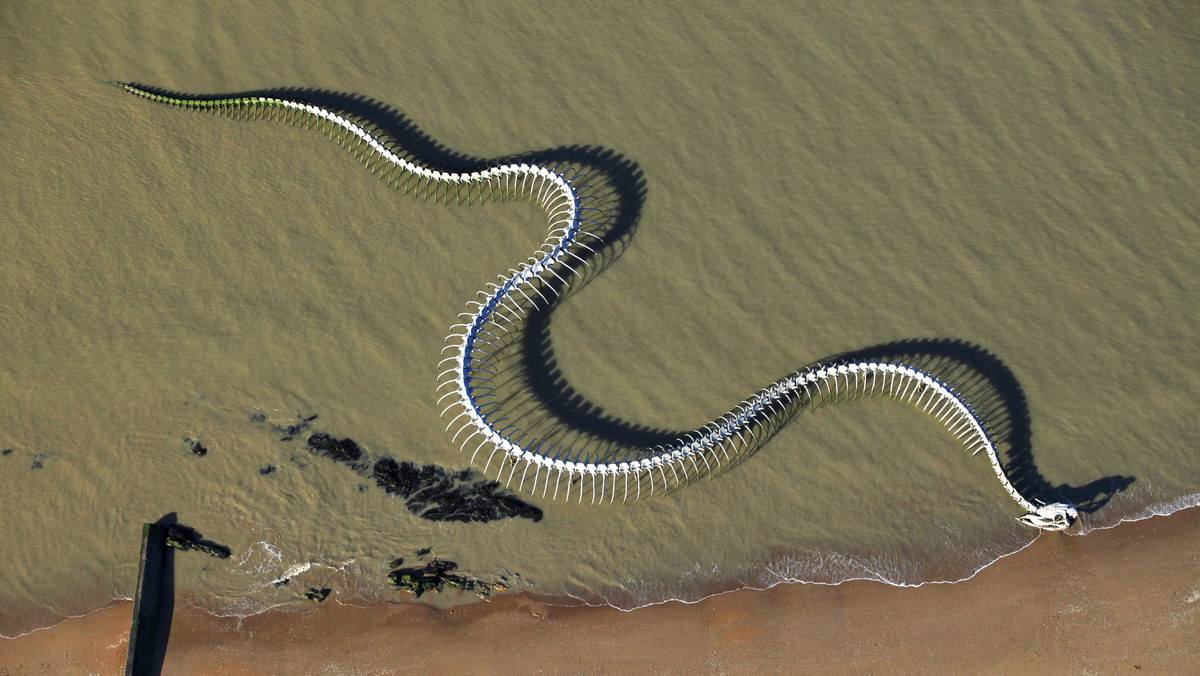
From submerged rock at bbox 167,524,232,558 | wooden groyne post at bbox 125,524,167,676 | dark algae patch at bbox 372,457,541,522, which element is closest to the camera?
wooden groyne post at bbox 125,524,167,676

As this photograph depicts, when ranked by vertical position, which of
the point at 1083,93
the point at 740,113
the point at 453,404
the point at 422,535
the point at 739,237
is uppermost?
the point at 1083,93

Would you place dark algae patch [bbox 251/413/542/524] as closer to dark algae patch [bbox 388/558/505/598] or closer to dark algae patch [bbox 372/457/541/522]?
dark algae patch [bbox 372/457/541/522]

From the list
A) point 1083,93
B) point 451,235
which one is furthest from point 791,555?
point 1083,93

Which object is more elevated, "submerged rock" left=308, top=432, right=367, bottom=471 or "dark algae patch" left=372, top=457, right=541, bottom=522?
"dark algae patch" left=372, top=457, right=541, bottom=522

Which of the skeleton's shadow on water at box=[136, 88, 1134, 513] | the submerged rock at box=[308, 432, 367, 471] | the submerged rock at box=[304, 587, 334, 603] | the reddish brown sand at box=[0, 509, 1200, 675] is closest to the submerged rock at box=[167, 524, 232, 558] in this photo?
the reddish brown sand at box=[0, 509, 1200, 675]

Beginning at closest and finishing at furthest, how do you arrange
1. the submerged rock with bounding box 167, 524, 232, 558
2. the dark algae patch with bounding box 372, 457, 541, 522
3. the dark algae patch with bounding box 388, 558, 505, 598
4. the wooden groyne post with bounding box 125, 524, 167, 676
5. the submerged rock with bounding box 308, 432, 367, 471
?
the wooden groyne post with bounding box 125, 524, 167, 676 < the dark algae patch with bounding box 388, 558, 505, 598 < the submerged rock with bounding box 167, 524, 232, 558 < the dark algae patch with bounding box 372, 457, 541, 522 < the submerged rock with bounding box 308, 432, 367, 471

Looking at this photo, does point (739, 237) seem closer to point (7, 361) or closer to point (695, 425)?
point (695, 425)

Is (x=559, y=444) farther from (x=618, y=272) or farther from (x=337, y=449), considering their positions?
(x=337, y=449)

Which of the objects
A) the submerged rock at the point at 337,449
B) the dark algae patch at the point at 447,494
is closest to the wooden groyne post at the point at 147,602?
the submerged rock at the point at 337,449
